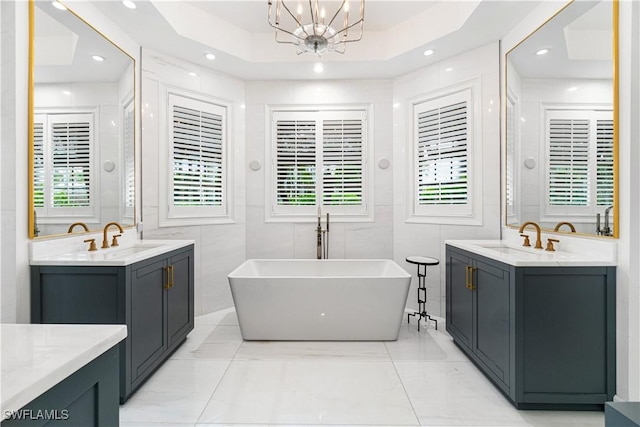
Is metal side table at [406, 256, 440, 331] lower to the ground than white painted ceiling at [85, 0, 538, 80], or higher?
lower

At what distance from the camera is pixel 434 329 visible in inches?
132

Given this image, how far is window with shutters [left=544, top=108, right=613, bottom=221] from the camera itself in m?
2.14

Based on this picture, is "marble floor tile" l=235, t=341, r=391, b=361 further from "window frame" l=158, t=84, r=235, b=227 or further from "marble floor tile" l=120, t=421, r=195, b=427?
"window frame" l=158, t=84, r=235, b=227

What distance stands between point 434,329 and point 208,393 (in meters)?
2.22

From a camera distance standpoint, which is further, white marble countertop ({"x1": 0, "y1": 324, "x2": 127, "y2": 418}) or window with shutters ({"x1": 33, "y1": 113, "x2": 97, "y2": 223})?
window with shutters ({"x1": 33, "y1": 113, "x2": 97, "y2": 223})

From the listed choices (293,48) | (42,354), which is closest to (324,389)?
(42,354)

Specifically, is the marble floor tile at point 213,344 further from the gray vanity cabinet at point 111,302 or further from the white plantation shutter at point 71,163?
the white plantation shutter at point 71,163

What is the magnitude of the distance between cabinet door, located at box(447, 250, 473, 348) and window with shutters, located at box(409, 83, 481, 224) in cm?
75

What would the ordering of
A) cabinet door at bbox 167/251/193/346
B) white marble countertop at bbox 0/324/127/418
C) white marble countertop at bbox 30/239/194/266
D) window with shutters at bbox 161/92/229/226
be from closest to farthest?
white marble countertop at bbox 0/324/127/418, white marble countertop at bbox 30/239/194/266, cabinet door at bbox 167/251/193/346, window with shutters at bbox 161/92/229/226

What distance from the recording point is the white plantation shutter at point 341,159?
4.13m

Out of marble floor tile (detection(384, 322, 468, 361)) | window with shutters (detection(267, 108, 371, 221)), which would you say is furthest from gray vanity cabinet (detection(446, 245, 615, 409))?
window with shutters (detection(267, 108, 371, 221))

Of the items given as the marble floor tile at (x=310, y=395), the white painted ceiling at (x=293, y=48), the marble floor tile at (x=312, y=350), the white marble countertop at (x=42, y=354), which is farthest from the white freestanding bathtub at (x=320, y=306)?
the white painted ceiling at (x=293, y=48)

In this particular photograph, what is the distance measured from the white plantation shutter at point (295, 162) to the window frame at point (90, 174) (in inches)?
78.2

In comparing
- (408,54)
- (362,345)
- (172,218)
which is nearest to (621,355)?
(362,345)
